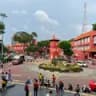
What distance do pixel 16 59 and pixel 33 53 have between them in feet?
291

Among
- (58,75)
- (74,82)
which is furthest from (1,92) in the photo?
(58,75)

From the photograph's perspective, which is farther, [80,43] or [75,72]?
[80,43]

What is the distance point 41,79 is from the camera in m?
37.7

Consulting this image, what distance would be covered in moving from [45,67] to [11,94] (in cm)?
3235

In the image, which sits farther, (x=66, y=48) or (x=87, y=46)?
(x=66, y=48)

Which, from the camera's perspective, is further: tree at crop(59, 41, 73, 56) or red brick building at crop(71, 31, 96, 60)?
tree at crop(59, 41, 73, 56)

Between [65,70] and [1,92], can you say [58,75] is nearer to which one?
[65,70]

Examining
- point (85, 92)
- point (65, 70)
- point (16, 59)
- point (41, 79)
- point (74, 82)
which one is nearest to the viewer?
point (85, 92)

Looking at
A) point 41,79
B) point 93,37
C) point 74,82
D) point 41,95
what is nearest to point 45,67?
point 74,82

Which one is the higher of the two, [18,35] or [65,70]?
[18,35]

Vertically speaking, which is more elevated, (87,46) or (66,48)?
(87,46)

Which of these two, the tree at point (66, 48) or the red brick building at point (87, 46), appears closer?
the red brick building at point (87, 46)

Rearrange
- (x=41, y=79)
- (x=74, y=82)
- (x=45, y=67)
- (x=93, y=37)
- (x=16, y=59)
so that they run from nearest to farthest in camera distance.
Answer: (x=41, y=79) < (x=74, y=82) < (x=45, y=67) < (x=16, y=59) < (x=93, y=37)

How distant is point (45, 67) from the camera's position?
63.2 metres
